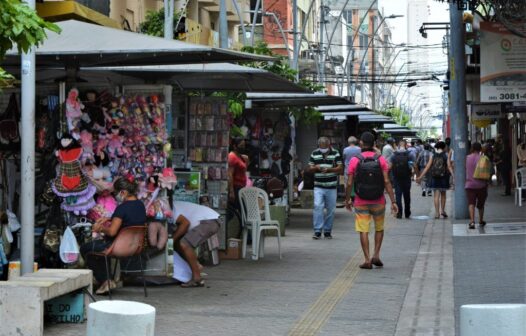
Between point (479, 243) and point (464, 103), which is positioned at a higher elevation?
point (464, 103)

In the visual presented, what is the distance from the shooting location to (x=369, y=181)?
14.4 meters

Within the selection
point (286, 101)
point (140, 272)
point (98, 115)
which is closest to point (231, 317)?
point (140, 272)

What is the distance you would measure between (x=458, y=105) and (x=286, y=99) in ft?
14.9

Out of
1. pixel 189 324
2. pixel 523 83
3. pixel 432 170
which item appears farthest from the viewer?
pixel 432 170

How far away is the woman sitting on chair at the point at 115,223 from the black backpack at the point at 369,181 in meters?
3.53

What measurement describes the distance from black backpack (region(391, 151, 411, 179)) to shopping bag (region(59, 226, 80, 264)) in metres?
13.8

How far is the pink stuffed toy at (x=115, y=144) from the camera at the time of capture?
41.1 feet

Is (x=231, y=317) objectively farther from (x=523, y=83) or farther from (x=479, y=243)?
(x=523, y=83)

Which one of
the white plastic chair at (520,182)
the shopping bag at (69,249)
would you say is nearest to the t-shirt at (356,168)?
the shopping bag at (69,249)

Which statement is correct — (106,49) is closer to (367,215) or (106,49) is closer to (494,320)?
(367,215)

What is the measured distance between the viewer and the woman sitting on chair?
11.5 meters

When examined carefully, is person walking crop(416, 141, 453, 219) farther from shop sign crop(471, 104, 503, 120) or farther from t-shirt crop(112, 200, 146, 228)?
t-shirt crop(112, 200, 146, 228)

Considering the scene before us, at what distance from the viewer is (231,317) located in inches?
421

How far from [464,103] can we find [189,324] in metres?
15.3
